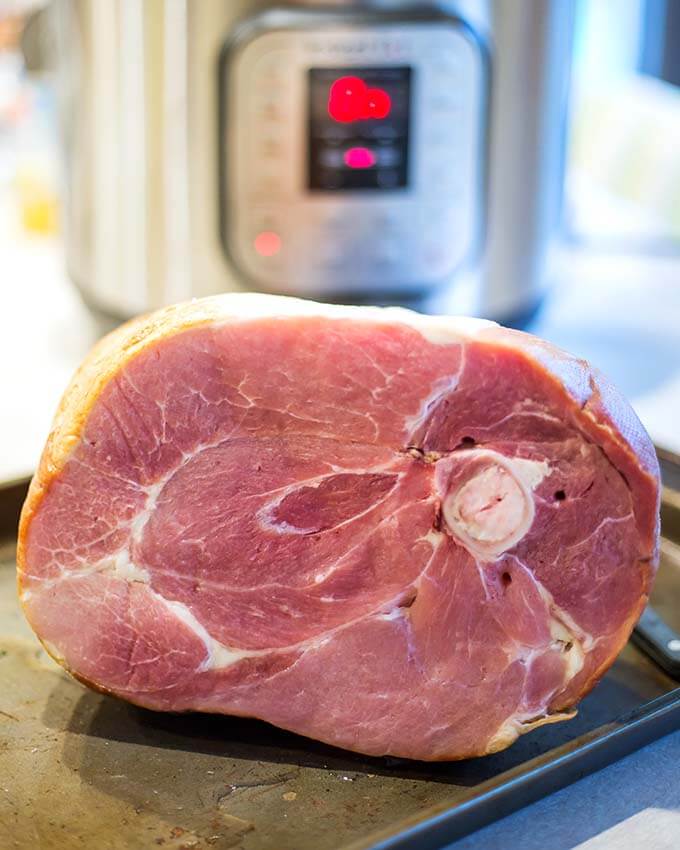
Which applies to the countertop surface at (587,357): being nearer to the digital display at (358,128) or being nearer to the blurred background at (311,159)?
the blurred background at (311,159)

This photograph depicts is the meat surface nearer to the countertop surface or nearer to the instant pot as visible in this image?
the countertop surface

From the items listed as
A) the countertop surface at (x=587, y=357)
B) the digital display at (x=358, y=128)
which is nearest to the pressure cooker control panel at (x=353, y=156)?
the digital display at (x=358, y=128)

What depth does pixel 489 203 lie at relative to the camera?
1.66 metres

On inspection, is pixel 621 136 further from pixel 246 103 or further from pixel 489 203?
pixel 246 103

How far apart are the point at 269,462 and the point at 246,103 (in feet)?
2.36

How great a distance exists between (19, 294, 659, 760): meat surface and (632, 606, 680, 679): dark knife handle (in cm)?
13

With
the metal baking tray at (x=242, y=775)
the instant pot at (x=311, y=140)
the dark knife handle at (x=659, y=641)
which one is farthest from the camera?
the instant pot at (x=311, y=140)

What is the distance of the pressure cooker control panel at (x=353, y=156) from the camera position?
153 centimetres

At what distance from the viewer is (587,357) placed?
1866mm

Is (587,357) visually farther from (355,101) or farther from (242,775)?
(242,775)

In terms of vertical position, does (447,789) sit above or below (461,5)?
below

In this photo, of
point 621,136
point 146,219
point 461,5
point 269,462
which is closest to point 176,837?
point 269,462

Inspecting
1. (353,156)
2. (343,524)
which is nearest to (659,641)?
(343,524)

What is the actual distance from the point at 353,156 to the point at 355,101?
0.22 feet
